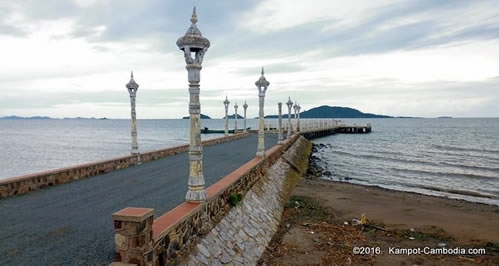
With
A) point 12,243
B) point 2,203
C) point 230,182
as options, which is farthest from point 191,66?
point 2,203

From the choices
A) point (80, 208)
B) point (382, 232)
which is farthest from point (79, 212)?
point (382, 232)

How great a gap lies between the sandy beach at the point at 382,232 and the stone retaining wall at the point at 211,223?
0.63 metres

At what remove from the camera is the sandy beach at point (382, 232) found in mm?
9164

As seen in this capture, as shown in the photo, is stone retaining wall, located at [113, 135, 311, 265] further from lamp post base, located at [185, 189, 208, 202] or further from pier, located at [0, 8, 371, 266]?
lamp post base, located at [185, 189, 208, 202]

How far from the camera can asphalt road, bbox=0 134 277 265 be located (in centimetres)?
544

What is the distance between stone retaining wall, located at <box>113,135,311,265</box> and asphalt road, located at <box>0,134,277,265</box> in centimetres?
65

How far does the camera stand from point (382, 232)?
449 inches

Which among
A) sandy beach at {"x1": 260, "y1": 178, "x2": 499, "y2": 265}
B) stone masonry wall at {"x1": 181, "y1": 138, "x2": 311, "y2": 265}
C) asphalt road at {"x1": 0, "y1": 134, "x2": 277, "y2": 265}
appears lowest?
sandy beach at {"x1": 260, "y1": 178, "x2": 499, "y2": 265}

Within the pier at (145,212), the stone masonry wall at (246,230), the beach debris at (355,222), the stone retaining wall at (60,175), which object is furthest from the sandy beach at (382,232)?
the stone retaining wall at (60,175)

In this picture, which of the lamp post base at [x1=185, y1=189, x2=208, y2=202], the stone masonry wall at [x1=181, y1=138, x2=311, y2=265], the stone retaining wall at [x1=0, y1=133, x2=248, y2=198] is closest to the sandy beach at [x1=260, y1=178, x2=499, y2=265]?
the stone masonry wall at [x1=181, y1=138, x2=311, y2=265]

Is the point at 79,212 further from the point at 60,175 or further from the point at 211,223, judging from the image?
the point at 60,175

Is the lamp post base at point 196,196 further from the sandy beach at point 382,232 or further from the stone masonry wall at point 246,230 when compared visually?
the sandy beach at point 382,232

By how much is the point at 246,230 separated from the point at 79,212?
3943mm

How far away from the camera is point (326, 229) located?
11.2m
